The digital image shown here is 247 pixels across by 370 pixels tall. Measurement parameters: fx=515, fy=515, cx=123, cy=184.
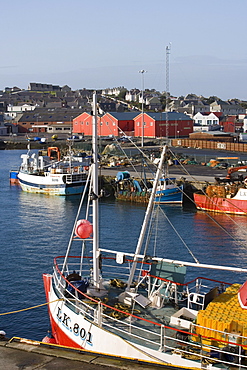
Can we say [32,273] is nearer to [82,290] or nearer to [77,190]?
[82,290]

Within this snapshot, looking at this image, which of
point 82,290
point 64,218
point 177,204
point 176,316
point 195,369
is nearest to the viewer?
point 195,369

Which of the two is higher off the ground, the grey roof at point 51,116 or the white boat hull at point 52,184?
the grey roof at point 51,116

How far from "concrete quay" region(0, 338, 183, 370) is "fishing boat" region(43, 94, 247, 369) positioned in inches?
12.0

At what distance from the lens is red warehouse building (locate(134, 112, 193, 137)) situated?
83.8 m

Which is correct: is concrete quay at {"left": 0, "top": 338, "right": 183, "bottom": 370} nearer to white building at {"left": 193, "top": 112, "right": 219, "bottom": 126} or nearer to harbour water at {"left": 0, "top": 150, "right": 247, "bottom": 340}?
harbour water at {"left": 0, "top": 150, "right": 247, "bottom": 340}

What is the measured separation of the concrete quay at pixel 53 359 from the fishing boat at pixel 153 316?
0.30 meters

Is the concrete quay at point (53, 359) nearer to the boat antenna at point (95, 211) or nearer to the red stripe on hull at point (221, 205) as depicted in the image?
the boat antenna at point (95, 211)

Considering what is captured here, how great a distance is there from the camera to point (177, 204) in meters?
40.1

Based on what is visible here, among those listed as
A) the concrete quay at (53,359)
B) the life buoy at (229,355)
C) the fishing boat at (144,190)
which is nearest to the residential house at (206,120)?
the fishing boat at (144,190)

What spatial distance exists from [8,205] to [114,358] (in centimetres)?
3200

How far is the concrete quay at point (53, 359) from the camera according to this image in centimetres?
1027

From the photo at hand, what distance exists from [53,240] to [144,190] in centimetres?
1476

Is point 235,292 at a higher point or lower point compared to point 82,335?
higher

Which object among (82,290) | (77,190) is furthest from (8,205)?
(82,290)
